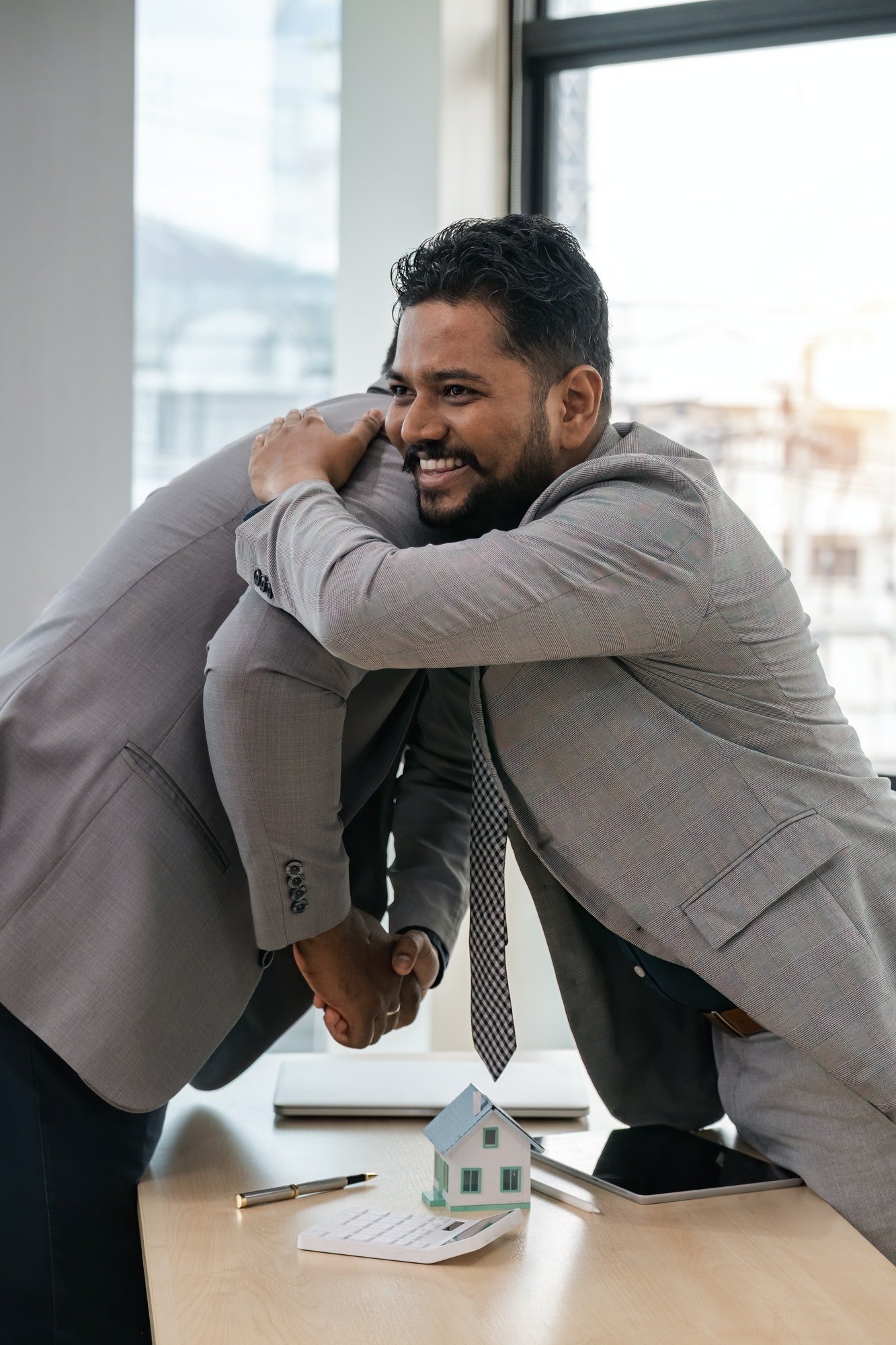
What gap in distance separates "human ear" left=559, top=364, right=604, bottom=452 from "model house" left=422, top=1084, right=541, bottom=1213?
684mm

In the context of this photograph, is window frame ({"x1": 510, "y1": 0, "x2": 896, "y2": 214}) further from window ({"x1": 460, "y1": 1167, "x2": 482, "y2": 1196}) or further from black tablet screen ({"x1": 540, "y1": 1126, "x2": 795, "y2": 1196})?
window ({"x1": 460, "y1": 1167, "x2": 482, "y2": 1196})

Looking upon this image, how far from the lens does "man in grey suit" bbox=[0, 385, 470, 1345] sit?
1196mm

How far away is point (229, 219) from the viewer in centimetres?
299

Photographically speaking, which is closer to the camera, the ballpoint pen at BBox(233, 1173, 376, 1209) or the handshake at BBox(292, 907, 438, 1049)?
the ballpoint pen at BBox(233, 1173, 376, 1209)

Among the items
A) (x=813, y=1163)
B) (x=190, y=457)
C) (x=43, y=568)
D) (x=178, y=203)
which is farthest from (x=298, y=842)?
(x=178, y=203)

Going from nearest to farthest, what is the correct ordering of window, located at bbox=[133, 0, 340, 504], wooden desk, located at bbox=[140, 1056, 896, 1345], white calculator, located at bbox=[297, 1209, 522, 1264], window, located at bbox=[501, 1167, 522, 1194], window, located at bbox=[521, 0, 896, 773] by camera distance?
wooden desk, located at bbox=[140, 1056, 896, 1345] < white calculator, located at bbox=[297, 1209, 522, 1264] < window, located at bbox=[501, 1167, 522, 1194] < window, located at bbox=[521, 0, 896, 773] < window, located at bbox=[133, 0, 340, 504]

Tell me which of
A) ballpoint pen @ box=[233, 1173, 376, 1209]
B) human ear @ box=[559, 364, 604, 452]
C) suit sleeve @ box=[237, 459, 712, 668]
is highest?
human ear @ box=[559, 364, 604, 452]

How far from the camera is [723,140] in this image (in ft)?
8.95

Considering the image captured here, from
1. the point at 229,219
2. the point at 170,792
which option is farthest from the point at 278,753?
the point at 229,219

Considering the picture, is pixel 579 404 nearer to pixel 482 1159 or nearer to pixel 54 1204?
pixel 482 1159

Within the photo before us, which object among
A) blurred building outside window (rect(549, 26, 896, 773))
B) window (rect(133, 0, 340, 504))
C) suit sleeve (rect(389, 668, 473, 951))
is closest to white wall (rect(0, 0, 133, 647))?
window (rect(133, 0, 340, 504))

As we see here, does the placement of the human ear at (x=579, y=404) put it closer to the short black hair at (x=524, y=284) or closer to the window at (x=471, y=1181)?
the short black hair at (x=524, y=284)

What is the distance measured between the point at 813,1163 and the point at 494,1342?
1.50 ft

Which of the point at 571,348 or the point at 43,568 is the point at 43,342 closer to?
the point at 43,568
